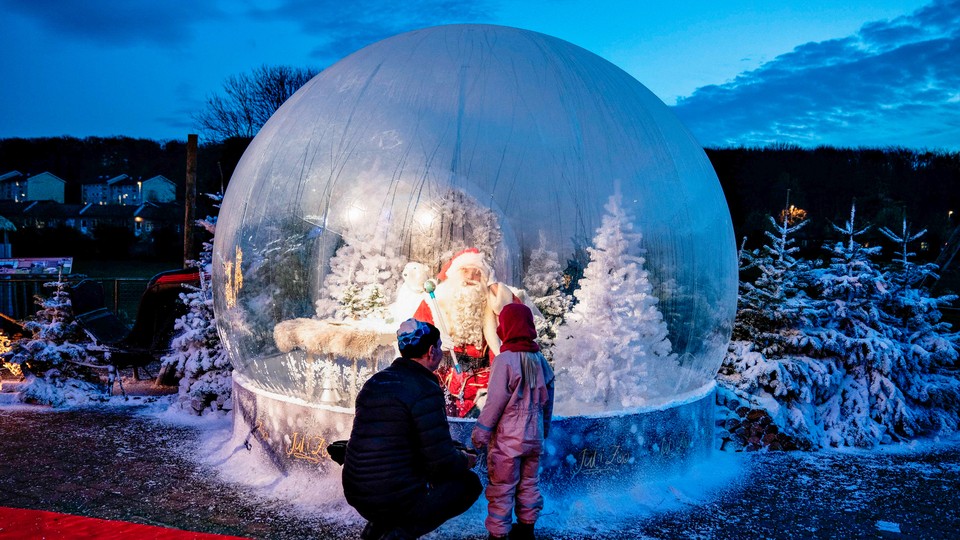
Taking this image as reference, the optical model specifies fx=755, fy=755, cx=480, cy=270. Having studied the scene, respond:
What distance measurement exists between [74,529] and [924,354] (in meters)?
8.64

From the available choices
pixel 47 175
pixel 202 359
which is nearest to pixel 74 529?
pixel 202 359

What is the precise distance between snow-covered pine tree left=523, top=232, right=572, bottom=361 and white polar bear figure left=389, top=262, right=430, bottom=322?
2.42ft

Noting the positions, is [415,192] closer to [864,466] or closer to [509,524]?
[509,524]

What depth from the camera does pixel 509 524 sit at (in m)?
4.78

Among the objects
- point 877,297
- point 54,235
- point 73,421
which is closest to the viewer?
point 73,421

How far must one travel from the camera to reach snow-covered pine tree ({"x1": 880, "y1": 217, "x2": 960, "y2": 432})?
8680mm

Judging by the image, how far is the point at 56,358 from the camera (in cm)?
912

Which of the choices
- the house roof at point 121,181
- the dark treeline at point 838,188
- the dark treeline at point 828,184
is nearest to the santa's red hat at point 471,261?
the dark treeline at point 828,184

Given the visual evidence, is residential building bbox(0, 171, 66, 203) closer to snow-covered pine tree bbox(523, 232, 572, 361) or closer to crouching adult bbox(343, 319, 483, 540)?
snow-covered pine tree bbox(523, 232, 572, 361)

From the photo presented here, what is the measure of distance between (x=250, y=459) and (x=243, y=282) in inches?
60.4

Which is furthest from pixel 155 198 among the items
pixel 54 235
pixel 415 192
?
pixel 415 192

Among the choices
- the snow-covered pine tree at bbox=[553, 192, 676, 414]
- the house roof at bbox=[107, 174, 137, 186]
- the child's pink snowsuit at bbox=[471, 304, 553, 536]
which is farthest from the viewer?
the house roof at bbox=[107, 174, 137, 186]

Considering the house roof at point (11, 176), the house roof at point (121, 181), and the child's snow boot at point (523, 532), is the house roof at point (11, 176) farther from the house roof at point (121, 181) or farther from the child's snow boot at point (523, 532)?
the child's snow boot at point (523, 532)

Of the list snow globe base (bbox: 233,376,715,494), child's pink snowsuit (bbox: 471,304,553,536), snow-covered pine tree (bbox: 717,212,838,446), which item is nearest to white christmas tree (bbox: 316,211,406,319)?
snow globe base (bbox: 233,376,715,494)
